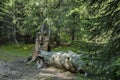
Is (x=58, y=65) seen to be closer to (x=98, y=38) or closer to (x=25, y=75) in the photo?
(x=25, y=75)

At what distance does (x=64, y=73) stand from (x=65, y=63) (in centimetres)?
63

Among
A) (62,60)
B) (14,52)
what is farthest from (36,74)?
(14,52)

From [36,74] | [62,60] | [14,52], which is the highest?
[62,60]

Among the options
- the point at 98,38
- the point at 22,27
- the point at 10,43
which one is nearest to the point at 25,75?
the point at 98,38

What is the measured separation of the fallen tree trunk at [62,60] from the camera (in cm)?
1561

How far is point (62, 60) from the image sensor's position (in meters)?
17.1

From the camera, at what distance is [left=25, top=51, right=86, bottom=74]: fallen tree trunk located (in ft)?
51.2

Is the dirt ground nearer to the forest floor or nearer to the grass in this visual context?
the forest floor

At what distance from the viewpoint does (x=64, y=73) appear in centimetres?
1638

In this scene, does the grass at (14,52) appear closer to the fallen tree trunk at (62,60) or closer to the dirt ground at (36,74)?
the fallen tree trunk at (62,60)

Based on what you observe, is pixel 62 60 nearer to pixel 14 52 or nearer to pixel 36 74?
pixel 36 74

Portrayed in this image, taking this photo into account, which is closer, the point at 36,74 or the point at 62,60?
the point at 36,74

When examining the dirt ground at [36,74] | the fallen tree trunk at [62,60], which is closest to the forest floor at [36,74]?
the dirt ground at [36,74]

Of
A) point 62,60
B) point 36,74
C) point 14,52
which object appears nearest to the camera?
point 36,74
